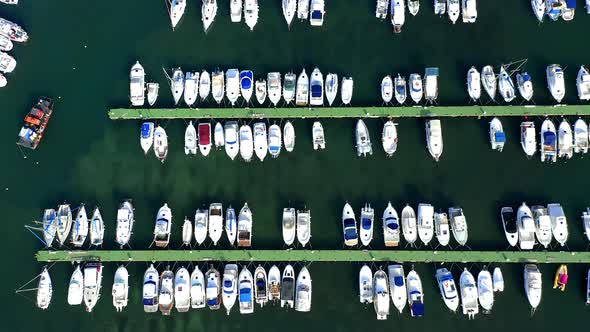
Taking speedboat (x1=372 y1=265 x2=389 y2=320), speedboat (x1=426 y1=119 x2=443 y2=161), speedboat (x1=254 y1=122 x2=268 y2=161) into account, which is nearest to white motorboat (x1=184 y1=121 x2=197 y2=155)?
speedboat (x1=254 y1=122 x2=268 y2=161)

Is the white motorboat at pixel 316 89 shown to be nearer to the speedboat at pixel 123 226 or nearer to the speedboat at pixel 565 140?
the speedboat at pixel 123 226

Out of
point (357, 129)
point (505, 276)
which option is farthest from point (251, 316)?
point (505, 276)

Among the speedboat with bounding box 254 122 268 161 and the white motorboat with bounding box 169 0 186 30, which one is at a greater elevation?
the white motorboat with bounding box 169 0 186 30

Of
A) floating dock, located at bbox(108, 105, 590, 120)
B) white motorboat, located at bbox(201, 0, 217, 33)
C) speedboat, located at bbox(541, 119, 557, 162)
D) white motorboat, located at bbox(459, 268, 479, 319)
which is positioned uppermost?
white motorboat, located at bbox(201, 0, 217, 33)

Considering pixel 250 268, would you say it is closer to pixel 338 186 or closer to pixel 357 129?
pixel 338 186

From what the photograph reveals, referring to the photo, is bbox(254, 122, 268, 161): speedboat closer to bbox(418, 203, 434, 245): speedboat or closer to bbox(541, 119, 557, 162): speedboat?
bbox(418, 203, 434, 245): speedboat

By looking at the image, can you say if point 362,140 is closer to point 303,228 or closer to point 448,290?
point 303,228

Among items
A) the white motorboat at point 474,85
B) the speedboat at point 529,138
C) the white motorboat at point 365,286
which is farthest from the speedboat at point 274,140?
the speedboat at point 529,138
